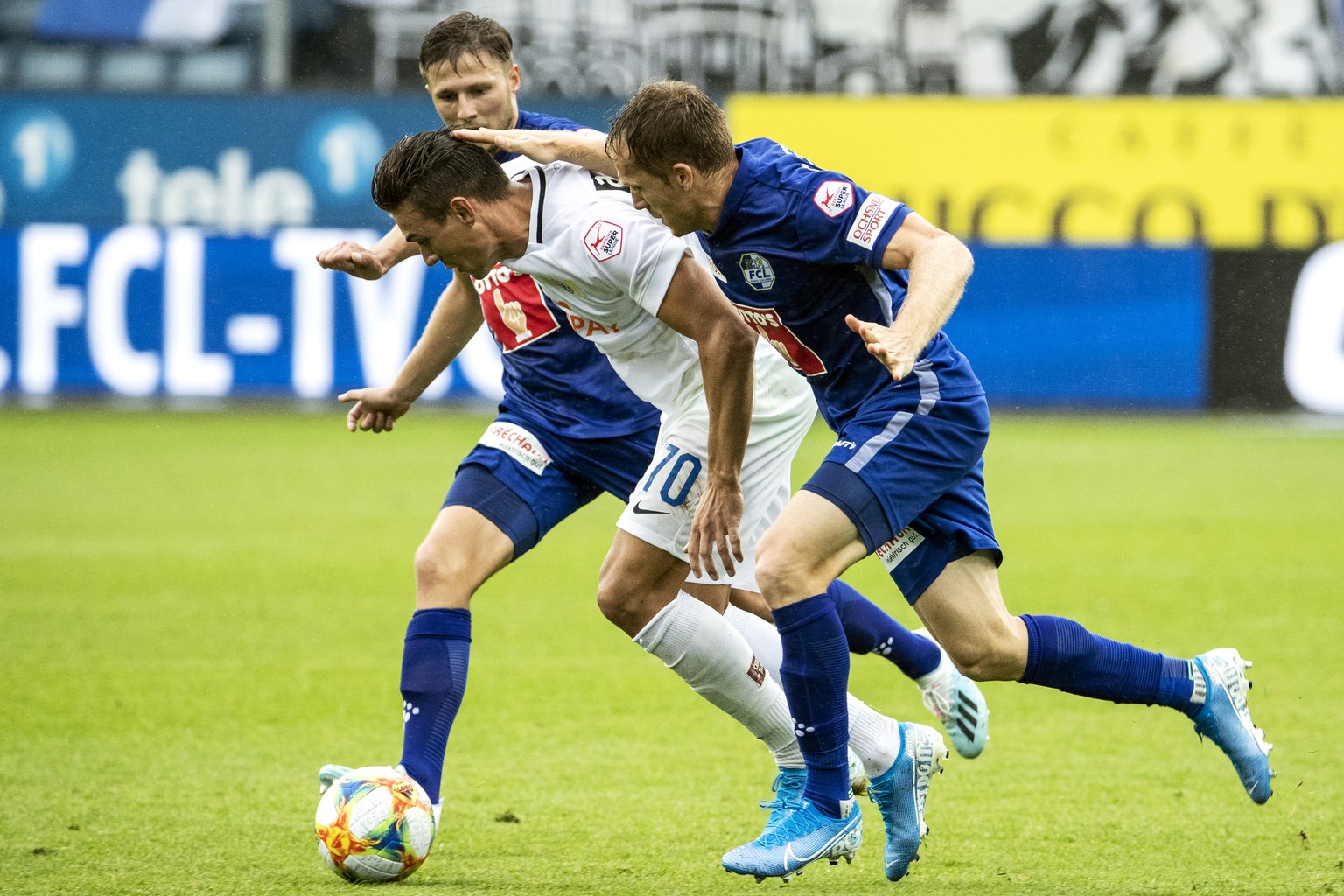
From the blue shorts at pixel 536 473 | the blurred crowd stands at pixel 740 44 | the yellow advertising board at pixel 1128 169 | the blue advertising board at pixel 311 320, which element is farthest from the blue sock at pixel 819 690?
the blurred crowd stands at pixel 740 44

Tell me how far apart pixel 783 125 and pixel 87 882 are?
1382cm

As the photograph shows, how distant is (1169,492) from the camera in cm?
1197

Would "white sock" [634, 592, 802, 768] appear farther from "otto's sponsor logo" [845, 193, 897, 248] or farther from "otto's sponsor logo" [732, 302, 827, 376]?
"otto's sponsor logo" [845, 193, 897, 248]

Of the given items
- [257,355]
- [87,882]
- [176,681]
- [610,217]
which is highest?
[610,217]

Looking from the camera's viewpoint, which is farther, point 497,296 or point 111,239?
point 111,239

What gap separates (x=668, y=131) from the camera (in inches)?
155

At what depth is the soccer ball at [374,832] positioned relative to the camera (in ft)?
13.1

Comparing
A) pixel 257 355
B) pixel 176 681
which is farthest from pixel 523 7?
pixel 176 681

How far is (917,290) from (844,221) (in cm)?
30

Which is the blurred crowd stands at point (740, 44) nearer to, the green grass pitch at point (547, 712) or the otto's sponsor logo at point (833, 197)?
the green grass pitch at point (547, 712)

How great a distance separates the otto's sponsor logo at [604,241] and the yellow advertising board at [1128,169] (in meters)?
12.5

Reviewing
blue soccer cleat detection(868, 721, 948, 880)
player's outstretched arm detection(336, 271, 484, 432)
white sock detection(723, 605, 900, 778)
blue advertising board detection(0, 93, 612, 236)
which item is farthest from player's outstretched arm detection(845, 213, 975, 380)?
blue advertising board detection(0, 93, 612, 236)

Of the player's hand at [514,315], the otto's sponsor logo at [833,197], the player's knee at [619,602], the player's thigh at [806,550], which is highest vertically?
the otto's sponsor logo at [833,197]

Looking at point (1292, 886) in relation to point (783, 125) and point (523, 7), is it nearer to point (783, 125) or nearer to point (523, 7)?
point (783, 125)
